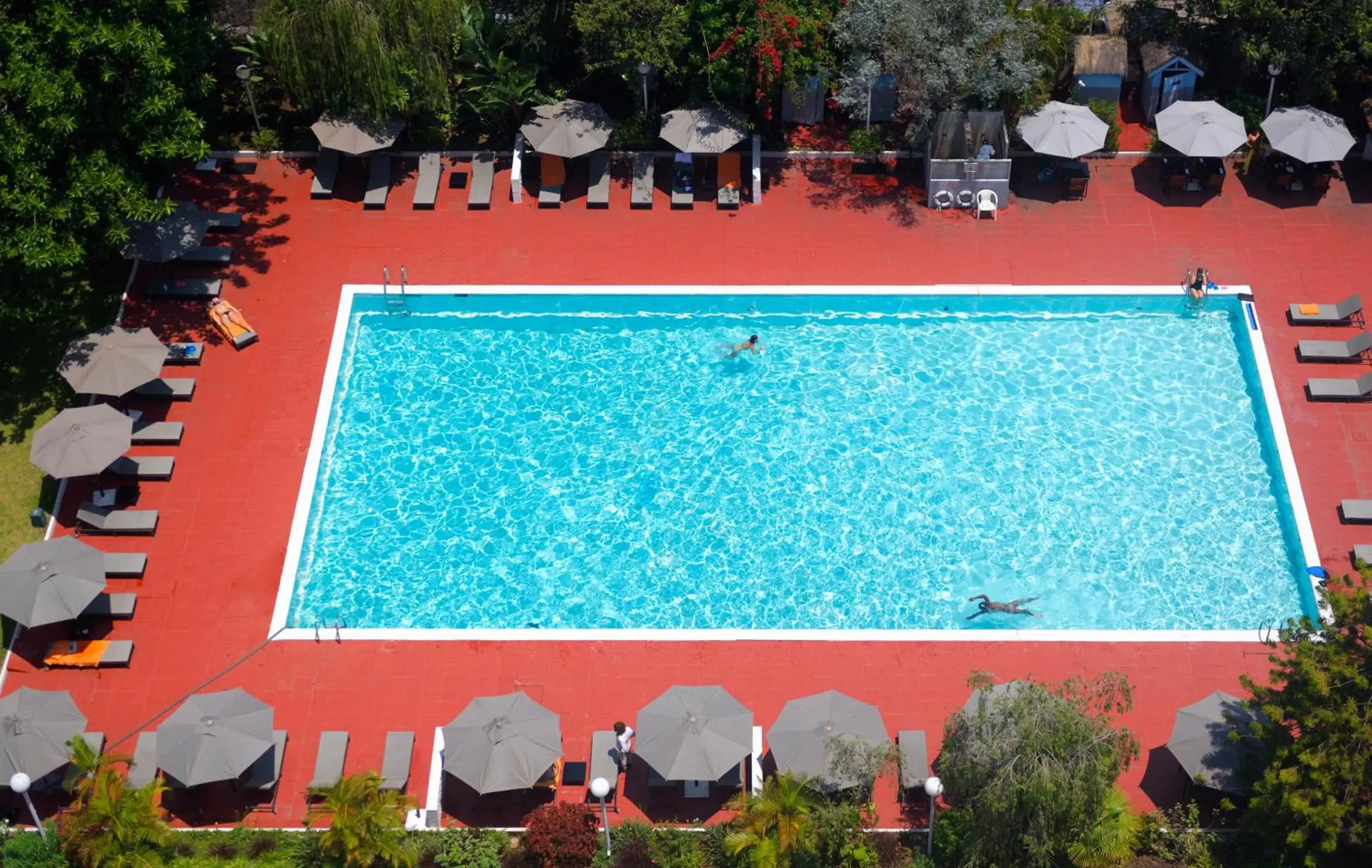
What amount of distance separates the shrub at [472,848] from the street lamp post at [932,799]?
670 cm

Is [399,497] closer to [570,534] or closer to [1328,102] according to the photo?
[570,534]

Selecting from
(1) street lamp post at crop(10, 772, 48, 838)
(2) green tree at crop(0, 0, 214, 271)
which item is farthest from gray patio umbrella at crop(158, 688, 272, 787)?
(2) green tree at crop(0, 0, 214, 271)

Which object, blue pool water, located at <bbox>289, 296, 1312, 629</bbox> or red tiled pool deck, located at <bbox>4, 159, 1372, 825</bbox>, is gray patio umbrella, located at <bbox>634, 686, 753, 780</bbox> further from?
blue pool water, located at <bbox>289, 296, 1312, 629</bbox>

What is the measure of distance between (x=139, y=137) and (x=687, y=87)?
12.8 meters

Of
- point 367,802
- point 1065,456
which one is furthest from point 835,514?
point 367,802

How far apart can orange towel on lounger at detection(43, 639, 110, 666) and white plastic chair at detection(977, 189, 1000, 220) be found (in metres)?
20.7

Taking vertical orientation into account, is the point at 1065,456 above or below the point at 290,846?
above

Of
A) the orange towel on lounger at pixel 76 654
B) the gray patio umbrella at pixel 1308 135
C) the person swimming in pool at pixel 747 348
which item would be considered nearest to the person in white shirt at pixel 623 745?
the orange towel on lounger at pixel 76 654

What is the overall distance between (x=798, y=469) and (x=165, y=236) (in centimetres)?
1421

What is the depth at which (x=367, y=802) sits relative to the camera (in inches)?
932

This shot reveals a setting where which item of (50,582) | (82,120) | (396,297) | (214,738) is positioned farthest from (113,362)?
(214,738)

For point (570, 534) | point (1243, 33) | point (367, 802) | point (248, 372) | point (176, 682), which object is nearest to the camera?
point (367, 802)

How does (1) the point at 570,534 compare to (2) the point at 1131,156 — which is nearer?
(1) the point at 570,534

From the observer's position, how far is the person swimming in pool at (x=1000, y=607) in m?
28.0
